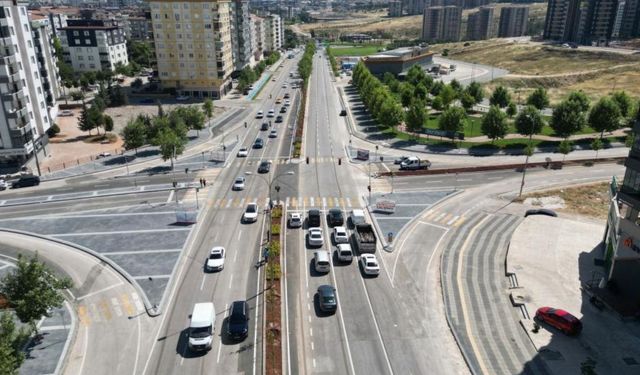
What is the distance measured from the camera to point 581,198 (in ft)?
217

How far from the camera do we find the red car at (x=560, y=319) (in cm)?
3738

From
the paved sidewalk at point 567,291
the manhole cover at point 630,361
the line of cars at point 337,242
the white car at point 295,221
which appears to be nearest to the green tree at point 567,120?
the paved sidewalk at point 567,291

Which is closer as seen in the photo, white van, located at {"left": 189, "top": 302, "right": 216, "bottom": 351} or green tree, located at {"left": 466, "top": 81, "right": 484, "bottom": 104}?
white van, located at {"left": 189, "top": 302, "right": 216, "bottom": 351}

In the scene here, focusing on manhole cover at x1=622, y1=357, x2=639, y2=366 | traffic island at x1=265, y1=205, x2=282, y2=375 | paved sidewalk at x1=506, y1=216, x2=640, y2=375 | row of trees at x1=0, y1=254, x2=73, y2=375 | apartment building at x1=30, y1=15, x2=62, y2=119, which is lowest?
manhole cover at x1=622, y1=357, x2=639, y2=366

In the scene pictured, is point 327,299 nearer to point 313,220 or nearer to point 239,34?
point 313,220

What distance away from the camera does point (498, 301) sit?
42.2m

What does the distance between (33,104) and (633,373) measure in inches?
3725

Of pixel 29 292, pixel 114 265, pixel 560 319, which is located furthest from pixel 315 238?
pixel 29 292

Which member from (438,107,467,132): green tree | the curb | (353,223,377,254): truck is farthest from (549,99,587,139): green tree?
the curb

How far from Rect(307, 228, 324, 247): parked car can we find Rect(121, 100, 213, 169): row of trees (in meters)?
34.8

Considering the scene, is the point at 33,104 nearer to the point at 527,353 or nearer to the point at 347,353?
the point at 347,353

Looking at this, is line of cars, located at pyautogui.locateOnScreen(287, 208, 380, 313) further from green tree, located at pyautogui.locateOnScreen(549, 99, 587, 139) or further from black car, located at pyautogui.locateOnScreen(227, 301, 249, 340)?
green tree, located at pyautogui.locateOnScreen(549, 99, 587, 139)

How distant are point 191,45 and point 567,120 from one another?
330ft

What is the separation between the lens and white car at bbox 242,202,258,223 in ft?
192
